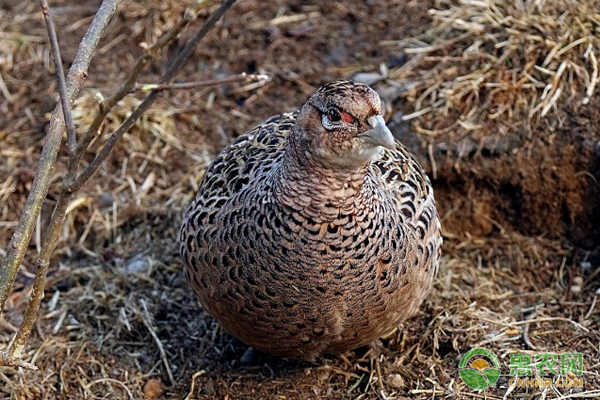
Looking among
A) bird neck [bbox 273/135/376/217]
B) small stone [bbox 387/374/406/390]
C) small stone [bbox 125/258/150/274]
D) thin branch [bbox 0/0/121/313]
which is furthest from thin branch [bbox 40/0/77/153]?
small stone [bbox 125/258/150/274]

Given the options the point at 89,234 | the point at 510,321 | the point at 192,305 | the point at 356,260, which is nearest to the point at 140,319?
the point at 192,305

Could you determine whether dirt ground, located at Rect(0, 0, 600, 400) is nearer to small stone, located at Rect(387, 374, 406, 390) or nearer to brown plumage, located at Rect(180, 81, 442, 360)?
small stone, located at Rect(387, 374, 406, 390)

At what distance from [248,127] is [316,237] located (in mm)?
2319

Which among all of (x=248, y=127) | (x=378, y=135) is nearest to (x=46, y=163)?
(x=378, y=135)

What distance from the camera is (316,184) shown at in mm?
2748

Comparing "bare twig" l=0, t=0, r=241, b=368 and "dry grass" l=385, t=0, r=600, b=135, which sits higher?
"bare twig" l=0, t=0, r=241, b=368

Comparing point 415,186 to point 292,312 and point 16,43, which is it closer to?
point 292,312

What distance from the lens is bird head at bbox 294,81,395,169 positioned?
2.61 metres

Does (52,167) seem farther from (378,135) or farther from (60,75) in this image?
(378,135)

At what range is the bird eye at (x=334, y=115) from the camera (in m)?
2.64

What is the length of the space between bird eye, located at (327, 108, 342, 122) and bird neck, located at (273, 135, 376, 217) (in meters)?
0.16

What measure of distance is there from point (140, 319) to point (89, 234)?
0.85m

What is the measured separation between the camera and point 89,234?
15.2 feet

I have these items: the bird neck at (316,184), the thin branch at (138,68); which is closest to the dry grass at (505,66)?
the bird neck at (316,184)
